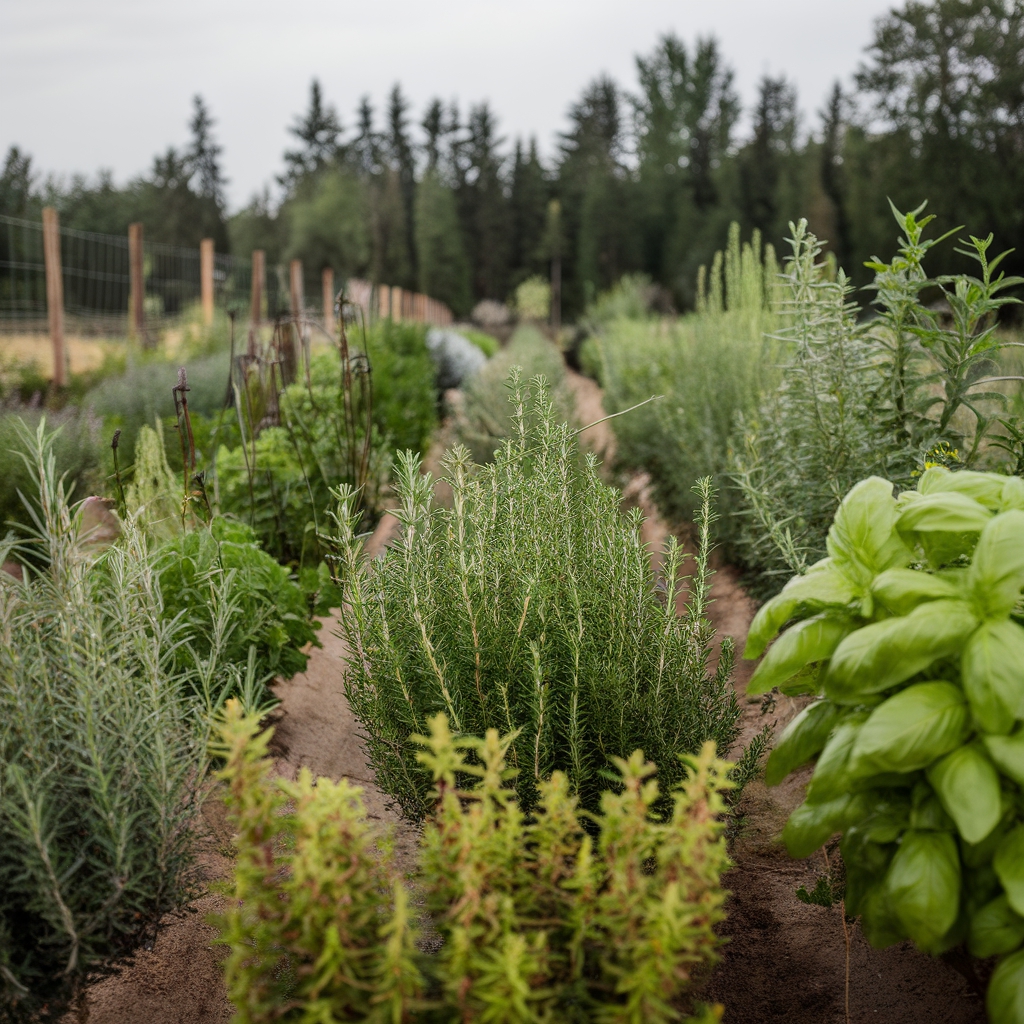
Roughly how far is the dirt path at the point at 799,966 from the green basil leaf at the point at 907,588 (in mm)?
771

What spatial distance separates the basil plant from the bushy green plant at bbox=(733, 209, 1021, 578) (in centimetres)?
79

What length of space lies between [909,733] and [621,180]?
5548cm

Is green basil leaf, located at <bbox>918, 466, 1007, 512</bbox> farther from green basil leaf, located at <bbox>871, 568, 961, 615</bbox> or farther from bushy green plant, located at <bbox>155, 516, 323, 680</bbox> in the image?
bushy green plant, located at <bbox>155, 516, 323, 680</bbox>

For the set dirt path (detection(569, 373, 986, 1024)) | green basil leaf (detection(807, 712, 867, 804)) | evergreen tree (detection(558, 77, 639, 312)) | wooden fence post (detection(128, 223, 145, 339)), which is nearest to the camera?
green basil leaf (detection(807, 712, 867, 804))

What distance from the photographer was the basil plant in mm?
1122

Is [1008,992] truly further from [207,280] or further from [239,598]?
[207,280]

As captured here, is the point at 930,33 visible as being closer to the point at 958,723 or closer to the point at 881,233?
the point at 881,233

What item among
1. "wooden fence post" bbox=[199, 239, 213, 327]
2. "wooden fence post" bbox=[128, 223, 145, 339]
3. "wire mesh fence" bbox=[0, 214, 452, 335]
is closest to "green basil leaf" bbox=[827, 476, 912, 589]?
"wire mesh fence" bbox=[0, 214, 452, 335]

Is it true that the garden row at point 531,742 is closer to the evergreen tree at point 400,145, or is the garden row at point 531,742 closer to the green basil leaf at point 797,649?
the green basil leaf at point 797,649

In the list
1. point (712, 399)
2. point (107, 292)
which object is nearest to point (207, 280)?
point (107, 292)

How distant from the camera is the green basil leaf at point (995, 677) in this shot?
43.7 inches

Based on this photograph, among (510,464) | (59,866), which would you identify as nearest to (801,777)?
(510,464)

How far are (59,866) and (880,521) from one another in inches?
56.4

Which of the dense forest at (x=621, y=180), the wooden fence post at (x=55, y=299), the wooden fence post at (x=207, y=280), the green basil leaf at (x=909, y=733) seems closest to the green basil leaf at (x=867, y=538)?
the green basil leaf at (x=909, y=733)
